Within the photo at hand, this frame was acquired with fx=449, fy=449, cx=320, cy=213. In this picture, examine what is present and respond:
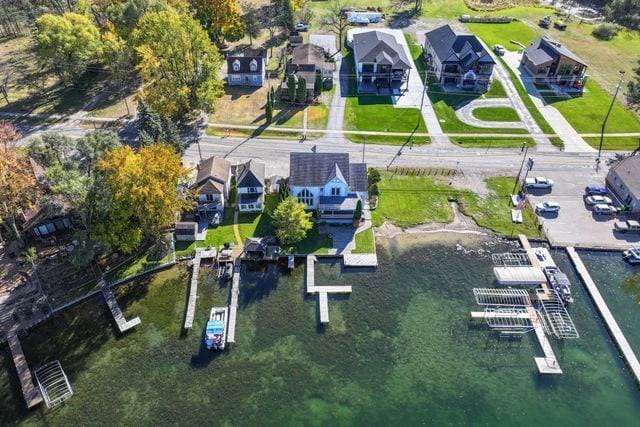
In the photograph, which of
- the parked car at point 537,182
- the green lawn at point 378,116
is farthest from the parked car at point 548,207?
the green lawn at point 378,116

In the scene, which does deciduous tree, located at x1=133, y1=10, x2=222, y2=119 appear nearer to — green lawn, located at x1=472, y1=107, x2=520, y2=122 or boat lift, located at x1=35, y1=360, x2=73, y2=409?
boat lift, located at x1=35, y1=360, x2=73, y2=409

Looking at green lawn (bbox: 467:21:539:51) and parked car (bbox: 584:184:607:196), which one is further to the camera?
green lawn (bbox: 467:21:539:51)

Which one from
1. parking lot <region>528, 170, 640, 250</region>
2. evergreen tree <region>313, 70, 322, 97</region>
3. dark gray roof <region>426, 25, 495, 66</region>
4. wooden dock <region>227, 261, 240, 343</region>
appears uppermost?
dark gray roof <region>426, 25, 495, 66</region>

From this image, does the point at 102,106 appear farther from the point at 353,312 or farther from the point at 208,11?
the point at 353,312

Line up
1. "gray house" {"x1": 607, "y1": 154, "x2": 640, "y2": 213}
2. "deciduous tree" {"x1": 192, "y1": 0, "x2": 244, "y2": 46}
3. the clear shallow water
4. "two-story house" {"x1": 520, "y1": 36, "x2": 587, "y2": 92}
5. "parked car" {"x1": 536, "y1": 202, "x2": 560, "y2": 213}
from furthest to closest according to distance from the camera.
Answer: "deciduous tree" {"x1": 192, "y1": 0, "x2": 244, "y2": 46}
"two-story house" {"x1": 520, "y1": 36, "x2": 587, "y2": 92}
"parked car" {"x1": 536, "y1": 202, "x2": 560, "y2": 213}
"gray house" {"x1": 607, "y1": 154, "x2": 640, "y2": 213}
the clear shallow water

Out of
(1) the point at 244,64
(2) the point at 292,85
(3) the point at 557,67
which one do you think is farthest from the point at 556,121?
(1) the point at 244,64

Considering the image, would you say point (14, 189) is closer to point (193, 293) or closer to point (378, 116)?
point (193, 293)

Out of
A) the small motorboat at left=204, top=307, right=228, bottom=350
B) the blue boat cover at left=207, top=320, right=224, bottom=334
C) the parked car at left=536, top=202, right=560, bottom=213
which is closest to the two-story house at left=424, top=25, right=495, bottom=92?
the parked car at left=536, top=202, right=560, bottom=213
